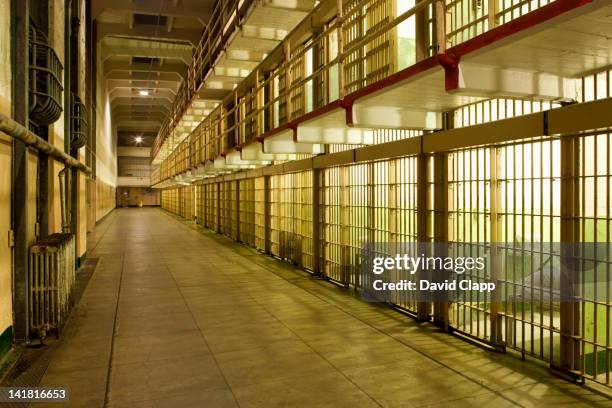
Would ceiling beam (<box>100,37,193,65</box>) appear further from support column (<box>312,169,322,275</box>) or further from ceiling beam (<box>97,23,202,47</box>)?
support column (<box>312,169,322,275</box>)

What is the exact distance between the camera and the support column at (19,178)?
5.59m

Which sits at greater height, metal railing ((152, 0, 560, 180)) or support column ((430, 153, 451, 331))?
metal railing ((152, 0, 560, 180))

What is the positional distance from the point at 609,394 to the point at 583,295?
2.84 feet

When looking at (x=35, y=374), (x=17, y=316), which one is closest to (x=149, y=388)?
(x=35, y=374)

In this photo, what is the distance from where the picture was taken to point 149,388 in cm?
448

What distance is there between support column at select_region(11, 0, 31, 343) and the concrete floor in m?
0.68

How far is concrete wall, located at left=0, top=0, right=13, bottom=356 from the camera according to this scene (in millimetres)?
5180

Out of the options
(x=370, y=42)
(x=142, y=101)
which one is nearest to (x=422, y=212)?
(x=370, y=42)

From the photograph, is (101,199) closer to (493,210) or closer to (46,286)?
(46,286)

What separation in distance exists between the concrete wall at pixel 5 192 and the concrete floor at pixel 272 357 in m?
0.71

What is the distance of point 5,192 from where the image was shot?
5.34 meters

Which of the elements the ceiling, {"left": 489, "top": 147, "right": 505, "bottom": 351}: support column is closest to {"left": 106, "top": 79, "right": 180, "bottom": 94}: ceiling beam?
the ceiling

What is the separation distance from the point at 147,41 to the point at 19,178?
742 inches

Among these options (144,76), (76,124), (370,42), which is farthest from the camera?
(144,76)
